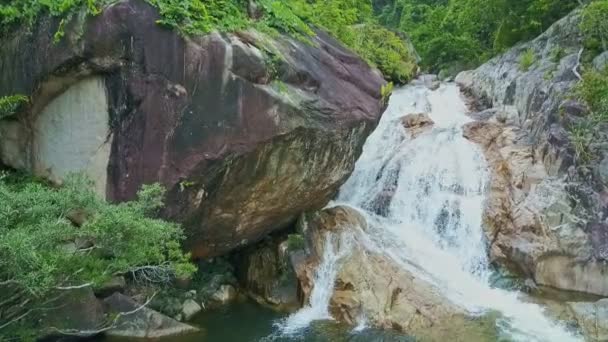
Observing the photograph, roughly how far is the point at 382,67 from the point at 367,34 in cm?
195

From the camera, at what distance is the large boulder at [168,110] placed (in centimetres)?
995

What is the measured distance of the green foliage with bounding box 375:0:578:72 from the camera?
75.7ft

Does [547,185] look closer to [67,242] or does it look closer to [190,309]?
[190,309]

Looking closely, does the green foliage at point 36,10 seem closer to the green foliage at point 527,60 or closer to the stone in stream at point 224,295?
the stone in stream at point 224,295

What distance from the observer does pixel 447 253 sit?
13.8 meters

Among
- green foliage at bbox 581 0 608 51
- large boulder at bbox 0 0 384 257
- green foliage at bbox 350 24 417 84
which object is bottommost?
large boulder at bbox 0 0 384 257

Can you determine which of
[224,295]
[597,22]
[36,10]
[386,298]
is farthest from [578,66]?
[36,10]

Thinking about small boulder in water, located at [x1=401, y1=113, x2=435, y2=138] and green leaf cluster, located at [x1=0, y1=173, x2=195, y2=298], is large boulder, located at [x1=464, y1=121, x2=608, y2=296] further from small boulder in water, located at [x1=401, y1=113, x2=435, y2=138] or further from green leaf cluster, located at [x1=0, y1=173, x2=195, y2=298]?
green leaf cluster, located at [x1=0, y1=173, x2=195, y2=298]

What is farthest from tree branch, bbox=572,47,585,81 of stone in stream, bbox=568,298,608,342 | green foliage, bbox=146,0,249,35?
green foliage, bbox=146,0,249,35

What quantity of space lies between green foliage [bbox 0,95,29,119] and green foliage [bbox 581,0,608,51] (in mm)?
15379

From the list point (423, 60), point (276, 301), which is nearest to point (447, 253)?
→ point (276, 301)

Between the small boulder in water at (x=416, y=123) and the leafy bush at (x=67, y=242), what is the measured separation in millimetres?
11011

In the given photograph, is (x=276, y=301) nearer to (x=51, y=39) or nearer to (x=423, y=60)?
(x=51, y=39)

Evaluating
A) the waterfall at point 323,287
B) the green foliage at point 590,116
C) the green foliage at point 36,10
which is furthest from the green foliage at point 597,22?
the green foliage at point 36,10
